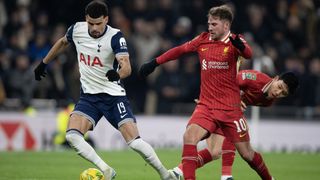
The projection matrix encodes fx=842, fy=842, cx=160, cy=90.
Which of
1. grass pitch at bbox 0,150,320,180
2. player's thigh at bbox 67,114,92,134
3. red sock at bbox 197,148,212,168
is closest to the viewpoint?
player's thigh at bbox 67,114,92,134

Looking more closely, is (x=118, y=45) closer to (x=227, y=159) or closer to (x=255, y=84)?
(x=255, y=84)

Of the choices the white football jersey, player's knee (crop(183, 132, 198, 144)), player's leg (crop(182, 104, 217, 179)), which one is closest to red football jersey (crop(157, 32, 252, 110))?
player's leg (crop(182, 104, 217, 179))

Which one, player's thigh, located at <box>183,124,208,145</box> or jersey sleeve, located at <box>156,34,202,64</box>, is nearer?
A: player's thigh, located at <box>183,124,208,145</box>

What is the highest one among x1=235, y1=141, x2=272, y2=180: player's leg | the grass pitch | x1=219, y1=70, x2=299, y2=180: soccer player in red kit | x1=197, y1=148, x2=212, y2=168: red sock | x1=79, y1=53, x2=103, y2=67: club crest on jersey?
x1=79, y1=53, x2=103, y2=67: club crest on jersey

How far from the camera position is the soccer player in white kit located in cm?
1091

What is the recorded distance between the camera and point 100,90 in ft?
36.5

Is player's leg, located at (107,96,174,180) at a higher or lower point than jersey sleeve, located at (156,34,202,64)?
lower

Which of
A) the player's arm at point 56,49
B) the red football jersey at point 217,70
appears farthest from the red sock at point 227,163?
the player's arm at point 56,49

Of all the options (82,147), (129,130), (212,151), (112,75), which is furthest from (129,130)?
(212,151)

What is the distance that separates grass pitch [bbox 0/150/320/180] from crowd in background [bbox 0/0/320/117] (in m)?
2.35

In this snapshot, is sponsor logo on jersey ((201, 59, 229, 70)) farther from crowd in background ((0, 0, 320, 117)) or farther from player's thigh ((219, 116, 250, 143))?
crowd in background ((0, 0, 320, 117))

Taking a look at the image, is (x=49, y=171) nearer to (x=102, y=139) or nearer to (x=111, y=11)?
(x=102, y=139)

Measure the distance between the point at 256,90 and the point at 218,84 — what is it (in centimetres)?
69

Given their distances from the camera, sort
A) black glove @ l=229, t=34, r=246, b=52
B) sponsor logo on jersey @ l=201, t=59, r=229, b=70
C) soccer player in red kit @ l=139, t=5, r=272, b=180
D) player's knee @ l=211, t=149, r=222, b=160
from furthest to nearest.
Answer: player's knee @ l=211, t=149, r=222, b=160, sponsor logo on jersey @ l=201, t=59, r=229, b=70, soccer player in red kit @ l=139, t=5, r=272, b=180, black glove @ l=229, t=34, r=246, b=52
